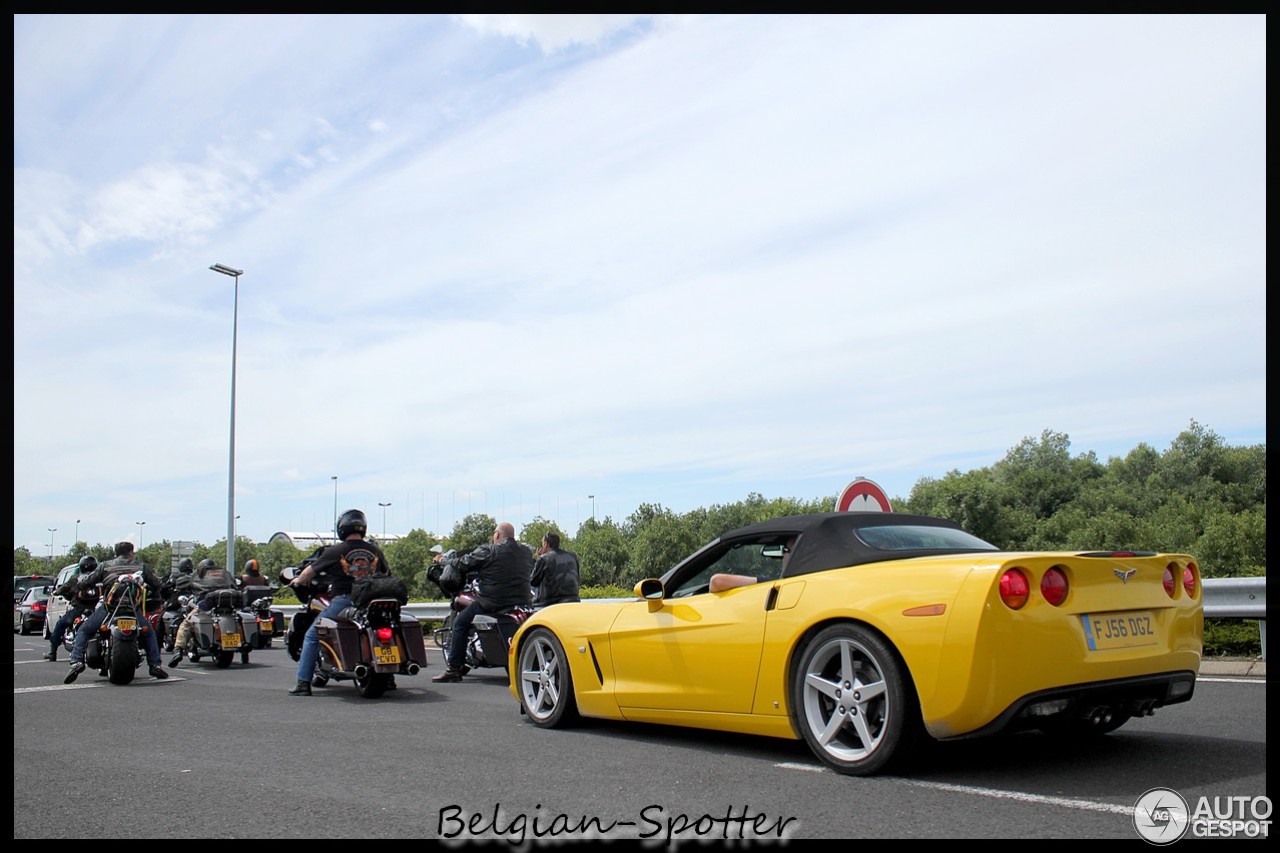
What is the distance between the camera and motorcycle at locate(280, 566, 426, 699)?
9695mm

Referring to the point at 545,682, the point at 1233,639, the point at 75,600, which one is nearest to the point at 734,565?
the point at 545,682

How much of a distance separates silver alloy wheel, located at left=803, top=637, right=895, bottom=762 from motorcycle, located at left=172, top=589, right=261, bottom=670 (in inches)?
399

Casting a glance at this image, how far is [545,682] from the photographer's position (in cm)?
744

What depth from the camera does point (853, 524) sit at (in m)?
6.05

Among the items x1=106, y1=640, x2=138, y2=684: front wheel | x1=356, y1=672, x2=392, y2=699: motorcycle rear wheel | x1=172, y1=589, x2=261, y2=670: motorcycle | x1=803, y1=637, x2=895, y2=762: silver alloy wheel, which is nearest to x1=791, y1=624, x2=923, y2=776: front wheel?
x1=803, y1=637, x2=895, y2=762: silver alloy wheel

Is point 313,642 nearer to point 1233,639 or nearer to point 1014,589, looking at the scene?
point 1014,589

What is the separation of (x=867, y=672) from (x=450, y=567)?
21.7 feet

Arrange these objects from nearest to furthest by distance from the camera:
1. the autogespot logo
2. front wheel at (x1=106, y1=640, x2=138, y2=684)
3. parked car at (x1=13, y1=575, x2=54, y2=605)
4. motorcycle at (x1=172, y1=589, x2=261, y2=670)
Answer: the autogespot logo
front wheel at (x1=106, y1=640, x2=138, y2=684)
motorcycle at (x1=172, y1=589, x2=261, y2=670)
parked car at (x1=13, y1=575, x2=54, y2=605)

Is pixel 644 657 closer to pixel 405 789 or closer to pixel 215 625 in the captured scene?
pixel 405 789

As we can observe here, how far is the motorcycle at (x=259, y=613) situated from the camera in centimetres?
1406

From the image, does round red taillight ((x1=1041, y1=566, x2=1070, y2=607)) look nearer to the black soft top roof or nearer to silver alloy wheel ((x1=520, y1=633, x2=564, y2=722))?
the black soft top roof

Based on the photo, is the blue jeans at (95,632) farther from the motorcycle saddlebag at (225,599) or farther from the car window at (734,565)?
the car window at (734,565)

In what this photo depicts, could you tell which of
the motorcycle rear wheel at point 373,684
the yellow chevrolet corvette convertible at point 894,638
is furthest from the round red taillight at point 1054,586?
the motorcycle rear wheel at point 373,684

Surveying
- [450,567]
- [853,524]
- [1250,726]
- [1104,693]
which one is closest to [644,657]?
[853,524]
